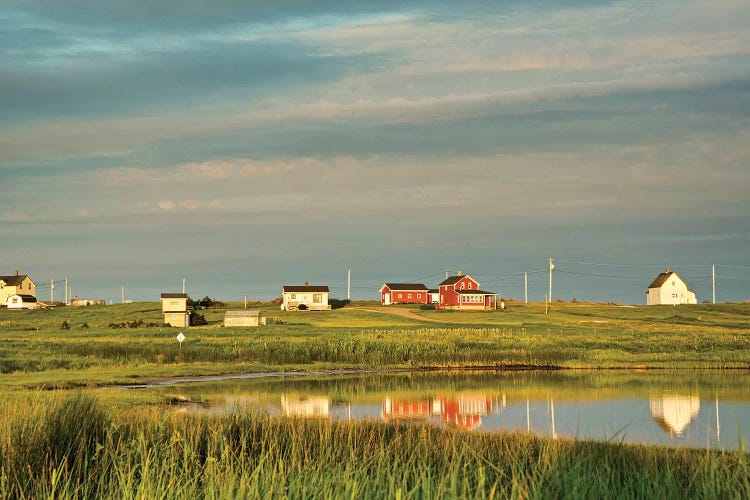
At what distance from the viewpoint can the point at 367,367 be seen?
6000 cm

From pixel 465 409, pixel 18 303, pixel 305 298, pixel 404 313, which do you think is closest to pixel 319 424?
pixel 465 409

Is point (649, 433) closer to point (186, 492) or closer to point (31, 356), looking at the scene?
point (186, 492)

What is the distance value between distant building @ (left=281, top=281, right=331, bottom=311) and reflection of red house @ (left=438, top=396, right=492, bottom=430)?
99.5m

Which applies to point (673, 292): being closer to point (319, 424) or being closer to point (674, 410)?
point (674, 410)

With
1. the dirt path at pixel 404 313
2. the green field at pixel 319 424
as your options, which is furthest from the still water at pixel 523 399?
the dirt path at pixel 404 313

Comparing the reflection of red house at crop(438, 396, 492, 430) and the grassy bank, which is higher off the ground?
the grassy bank

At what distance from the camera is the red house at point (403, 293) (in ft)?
527

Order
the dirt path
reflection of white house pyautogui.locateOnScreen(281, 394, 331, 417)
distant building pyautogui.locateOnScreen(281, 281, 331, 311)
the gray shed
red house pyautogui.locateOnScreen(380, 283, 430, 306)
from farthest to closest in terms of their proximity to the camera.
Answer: red house pyautogui.locateOnScreen(380, 283, 430, 306) → distant building pyautogui.locateOnScreen(281, 281, 331, 311) → the dirt path → the gray shed → reflection of white house pyautogui.locateOnScreen(281, 394, 331, 417)

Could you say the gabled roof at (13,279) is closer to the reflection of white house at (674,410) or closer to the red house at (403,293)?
the red house at (403,293)

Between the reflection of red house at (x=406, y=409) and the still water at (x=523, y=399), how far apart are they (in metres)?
0.04

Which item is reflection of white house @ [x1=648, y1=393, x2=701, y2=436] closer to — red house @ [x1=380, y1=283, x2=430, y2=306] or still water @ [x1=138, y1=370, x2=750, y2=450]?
still water @ [x1=138, y1=370, x2=750, y2=450]

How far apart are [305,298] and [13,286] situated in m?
66.1

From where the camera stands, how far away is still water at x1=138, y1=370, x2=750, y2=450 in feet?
107

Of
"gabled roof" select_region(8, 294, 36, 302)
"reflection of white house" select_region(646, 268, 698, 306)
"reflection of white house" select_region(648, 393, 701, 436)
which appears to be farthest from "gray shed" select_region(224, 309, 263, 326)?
"reflection of white house" select_region(646, 268, 698, 306)
